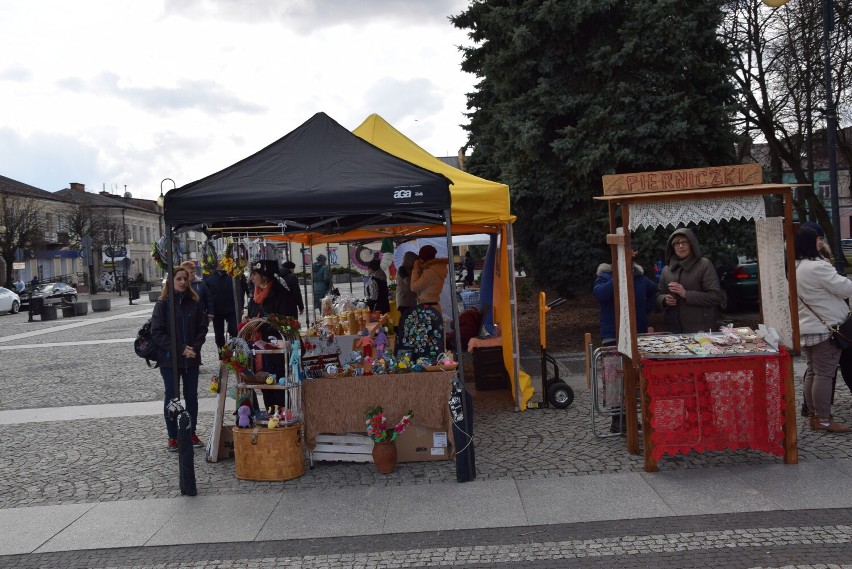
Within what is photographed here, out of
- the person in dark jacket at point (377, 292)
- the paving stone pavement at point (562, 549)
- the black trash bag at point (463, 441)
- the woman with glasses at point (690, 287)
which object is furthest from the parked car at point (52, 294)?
the woman with glasses at point (690, 287)

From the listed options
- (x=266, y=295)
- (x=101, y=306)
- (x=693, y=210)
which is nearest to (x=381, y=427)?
(x=266, y=295)

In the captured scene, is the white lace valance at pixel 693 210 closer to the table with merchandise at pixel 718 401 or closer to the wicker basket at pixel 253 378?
the table with merchandise at pixel 718 401

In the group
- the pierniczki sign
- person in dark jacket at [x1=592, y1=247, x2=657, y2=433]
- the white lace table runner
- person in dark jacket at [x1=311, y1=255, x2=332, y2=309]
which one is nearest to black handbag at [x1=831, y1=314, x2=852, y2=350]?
the white lace table runner

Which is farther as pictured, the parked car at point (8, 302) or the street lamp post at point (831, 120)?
the parked car at point (8, 302)

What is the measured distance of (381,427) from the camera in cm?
615

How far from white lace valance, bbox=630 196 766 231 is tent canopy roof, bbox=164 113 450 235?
154 centimetres

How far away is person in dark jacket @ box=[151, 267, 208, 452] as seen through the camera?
6879mm

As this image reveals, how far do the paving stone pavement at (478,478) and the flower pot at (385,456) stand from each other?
0.10 m

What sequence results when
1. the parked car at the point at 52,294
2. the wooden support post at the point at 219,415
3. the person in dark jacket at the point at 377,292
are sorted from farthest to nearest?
the parked car at the point at 52,294 < the person in dark jacket at the point at 377,292 < the wooden support post at the point at 219,415

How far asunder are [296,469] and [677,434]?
313 cm

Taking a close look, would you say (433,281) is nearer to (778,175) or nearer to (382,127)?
(382,127)

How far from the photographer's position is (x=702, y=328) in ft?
22.5

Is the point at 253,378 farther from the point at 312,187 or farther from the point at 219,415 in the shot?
the point at 312,187

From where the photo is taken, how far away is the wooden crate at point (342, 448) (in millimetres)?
6418
